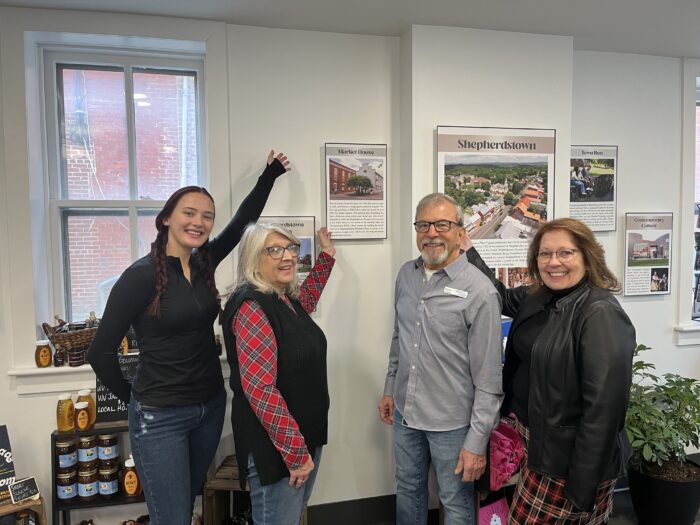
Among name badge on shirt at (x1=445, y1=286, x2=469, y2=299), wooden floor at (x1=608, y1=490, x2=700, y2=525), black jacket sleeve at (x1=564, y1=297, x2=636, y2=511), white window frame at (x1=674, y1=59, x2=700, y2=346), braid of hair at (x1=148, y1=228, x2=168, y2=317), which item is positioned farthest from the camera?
white window frame at (x1=674, y1=59, x2=700, y2=346)

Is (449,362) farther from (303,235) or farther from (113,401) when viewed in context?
(113,401)

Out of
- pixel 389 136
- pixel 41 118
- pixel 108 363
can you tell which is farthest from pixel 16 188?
pixel 389 136

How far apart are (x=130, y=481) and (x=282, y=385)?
111 centimetres

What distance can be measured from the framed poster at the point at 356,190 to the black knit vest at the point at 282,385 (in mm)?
910

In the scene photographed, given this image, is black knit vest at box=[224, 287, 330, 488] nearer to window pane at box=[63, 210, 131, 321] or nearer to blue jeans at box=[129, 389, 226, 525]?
blue jeans at box=[129, 389, 226, 525]

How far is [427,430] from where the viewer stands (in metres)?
1.65

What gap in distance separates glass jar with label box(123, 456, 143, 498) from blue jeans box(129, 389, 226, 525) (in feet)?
1.76

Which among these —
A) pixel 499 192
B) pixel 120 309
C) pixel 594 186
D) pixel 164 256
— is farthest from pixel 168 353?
pixel 594 186

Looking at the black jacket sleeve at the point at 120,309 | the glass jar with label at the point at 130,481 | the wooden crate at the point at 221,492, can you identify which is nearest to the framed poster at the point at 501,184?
the black jacket sleeve at the point at 120,309

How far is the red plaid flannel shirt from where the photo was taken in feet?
4.35

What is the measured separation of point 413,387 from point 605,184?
1.79 metres

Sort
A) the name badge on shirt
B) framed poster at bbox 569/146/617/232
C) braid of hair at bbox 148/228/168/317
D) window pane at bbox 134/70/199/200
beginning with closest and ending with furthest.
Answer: braid of hair at bbox 148/228/168/317 < the name badge on shirt < window pane at bbox 134/70/199/200 < framed poster at bbox 569/146/617/232

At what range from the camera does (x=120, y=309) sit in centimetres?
146

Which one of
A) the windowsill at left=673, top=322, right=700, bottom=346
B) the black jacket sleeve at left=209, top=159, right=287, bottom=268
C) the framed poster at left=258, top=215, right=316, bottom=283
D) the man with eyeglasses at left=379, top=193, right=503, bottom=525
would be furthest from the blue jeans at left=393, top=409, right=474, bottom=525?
the windowsill at left=673, top=322, right=700, bottom=346
